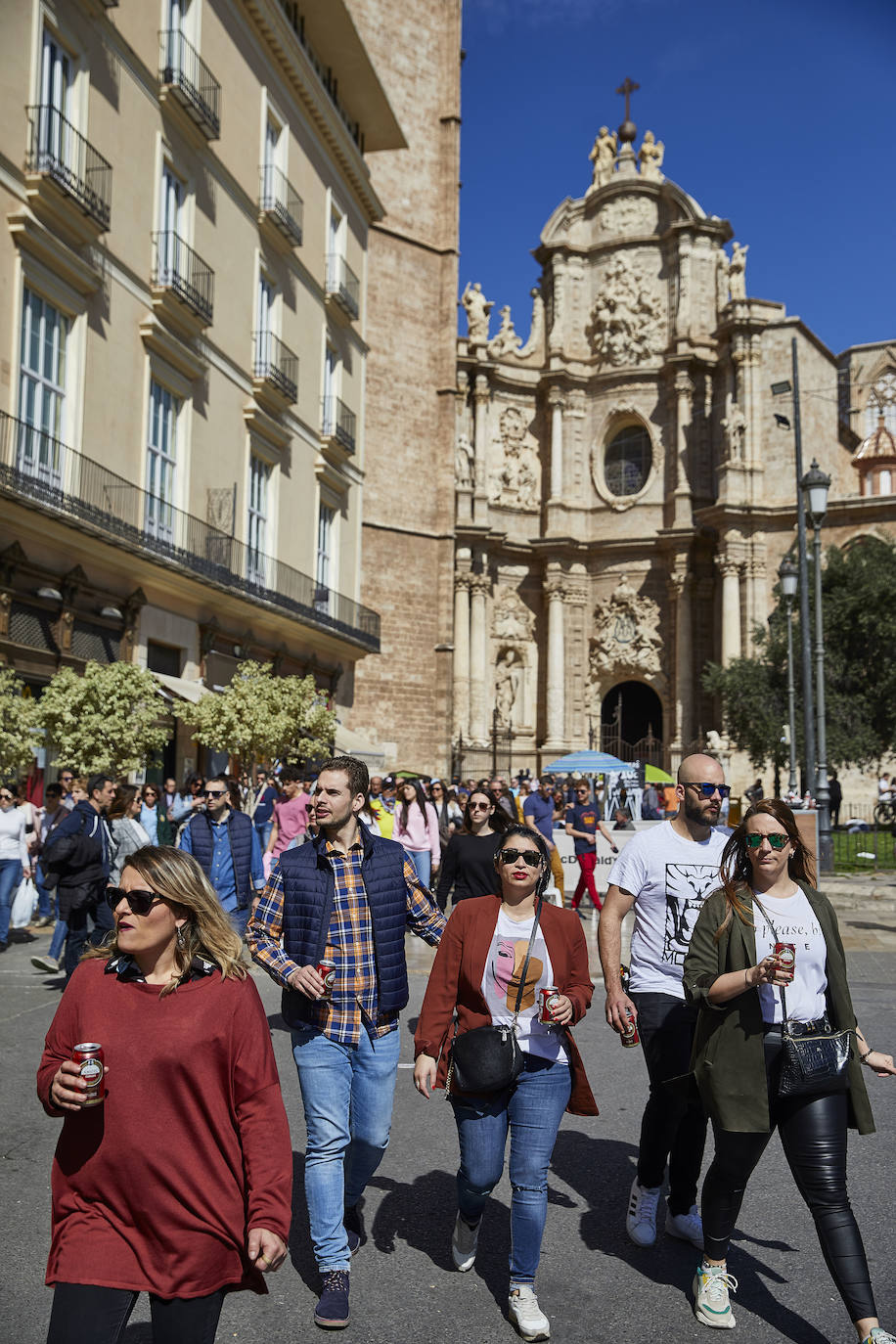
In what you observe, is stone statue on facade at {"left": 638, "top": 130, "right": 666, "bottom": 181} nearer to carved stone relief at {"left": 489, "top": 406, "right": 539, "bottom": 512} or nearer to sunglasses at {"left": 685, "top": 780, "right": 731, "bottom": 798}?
carved stone relief at {"left": 489, "top": 406, "right": 539, "bottom": 512}

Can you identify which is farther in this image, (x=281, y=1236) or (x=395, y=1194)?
(x=395, y=1194)

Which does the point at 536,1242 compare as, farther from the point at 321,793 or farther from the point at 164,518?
the point at 164,518

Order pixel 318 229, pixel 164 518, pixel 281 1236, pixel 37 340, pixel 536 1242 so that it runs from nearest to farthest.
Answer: pixel 281 1236 < pixel 536 1242 < pixel 37 340 < pixel 164 518 < pixel 318 229

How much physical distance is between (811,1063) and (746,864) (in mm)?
631

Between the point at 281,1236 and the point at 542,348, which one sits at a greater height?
the point at 542,348

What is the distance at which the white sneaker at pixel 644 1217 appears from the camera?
4.40 meters

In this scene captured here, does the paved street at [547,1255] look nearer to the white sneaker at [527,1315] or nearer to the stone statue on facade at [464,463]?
the white sneaker at [527,1315]

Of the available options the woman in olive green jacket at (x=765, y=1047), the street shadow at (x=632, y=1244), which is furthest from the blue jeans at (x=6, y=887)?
the woman in olive green jacket at (x=765, y=1047)

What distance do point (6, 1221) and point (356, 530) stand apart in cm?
2532

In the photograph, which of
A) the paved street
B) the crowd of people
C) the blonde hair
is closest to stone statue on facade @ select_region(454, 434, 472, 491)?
the paved street

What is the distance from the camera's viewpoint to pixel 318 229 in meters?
26.5

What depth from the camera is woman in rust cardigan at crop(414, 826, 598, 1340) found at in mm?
3859

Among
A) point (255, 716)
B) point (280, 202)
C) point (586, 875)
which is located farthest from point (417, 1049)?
point (280, 202)

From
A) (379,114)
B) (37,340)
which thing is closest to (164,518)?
(37,340)
